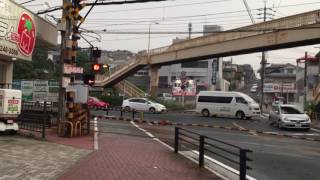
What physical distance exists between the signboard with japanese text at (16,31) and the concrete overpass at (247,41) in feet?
87.2

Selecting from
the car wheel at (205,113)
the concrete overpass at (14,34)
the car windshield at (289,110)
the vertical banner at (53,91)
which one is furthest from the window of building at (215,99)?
the concrete overpass at (14,34)

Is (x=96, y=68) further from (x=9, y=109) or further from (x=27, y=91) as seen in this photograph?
(x=27, y=91)

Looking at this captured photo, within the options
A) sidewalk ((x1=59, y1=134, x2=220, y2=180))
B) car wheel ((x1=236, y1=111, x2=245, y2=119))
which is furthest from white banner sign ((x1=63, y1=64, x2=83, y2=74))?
car wheel ((x1=236, y1=111, x2=245, y2=119))

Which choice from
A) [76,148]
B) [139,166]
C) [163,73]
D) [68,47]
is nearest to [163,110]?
[68,47]

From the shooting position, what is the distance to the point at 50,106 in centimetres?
3055

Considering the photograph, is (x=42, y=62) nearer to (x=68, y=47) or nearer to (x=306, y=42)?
(x=306, y=42)

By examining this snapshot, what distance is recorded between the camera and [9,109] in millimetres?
20844

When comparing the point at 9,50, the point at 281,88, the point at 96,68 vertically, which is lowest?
the point at 96,68

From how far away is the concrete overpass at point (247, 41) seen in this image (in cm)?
4569

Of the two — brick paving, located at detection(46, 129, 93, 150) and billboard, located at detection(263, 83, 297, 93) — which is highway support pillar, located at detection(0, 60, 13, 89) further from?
billboard, located at detection(263, 83, 297, 93)

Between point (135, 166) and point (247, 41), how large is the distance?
41753 mm

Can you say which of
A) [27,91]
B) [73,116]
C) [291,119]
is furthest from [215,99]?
[73,116]

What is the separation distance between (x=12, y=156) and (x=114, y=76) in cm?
6379

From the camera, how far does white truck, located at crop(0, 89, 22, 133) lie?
20.6m
